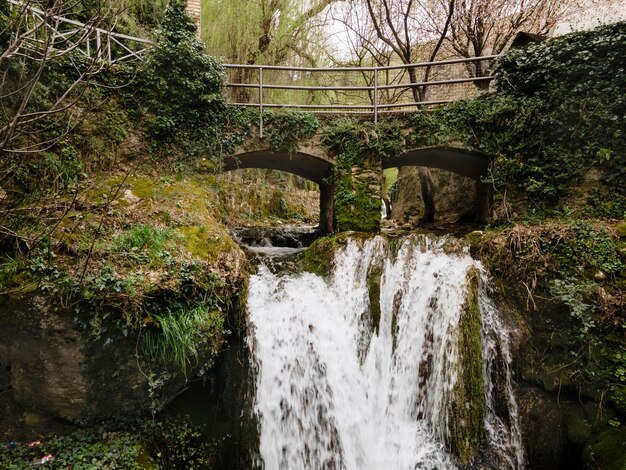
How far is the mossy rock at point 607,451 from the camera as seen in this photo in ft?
15.3

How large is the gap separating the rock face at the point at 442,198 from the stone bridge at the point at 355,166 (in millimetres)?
816

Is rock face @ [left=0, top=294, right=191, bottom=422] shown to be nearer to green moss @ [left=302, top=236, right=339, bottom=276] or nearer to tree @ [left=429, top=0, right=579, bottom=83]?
green moss @ [left=302, top=236, right=339, bottom=276]

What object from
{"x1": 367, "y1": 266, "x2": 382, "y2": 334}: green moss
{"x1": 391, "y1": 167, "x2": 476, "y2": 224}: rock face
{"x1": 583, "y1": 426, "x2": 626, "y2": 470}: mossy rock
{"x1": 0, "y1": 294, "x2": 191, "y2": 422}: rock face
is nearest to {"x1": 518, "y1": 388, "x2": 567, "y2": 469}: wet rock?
{"x1": 583, "y1": 426, "x2": 626, "y2": 470}: mossy rock

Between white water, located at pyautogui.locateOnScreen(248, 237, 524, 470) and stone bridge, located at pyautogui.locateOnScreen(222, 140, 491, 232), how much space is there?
92.6 inches

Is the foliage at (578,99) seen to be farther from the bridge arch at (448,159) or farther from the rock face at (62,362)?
the rock face at (62,362)

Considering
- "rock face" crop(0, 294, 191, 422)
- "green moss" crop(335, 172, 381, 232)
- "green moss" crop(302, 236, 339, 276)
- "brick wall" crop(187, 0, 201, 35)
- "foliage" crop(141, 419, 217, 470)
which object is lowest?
"foliage" crop(141, 419, 217, 470)

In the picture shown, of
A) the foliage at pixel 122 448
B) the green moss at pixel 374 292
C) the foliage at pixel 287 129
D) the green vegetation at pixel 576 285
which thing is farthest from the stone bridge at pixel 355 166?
the foliage at pixel 122 448

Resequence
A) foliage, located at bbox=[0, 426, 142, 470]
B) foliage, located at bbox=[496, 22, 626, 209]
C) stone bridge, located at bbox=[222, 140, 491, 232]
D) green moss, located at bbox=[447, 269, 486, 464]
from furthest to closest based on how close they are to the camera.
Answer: stone bridge, located at bbox=[222, 140, 491, 232] → foliage, located at bbox=[496, 22, 626, 209] → green moss, located at bbox=[447, 269, 486, 464] → foliage, located at bbox=[0, 426, 142, 470]

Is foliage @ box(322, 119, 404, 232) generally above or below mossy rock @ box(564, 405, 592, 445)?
above

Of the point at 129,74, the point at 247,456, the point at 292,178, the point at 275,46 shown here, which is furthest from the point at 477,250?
the point at 292,178

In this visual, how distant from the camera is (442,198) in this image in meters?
12.5

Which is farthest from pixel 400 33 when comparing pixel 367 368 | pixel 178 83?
pixel 367 368

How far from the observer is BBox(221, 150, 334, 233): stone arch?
8.61 m

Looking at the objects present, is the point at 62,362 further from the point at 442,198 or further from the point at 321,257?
the point at 442,198
